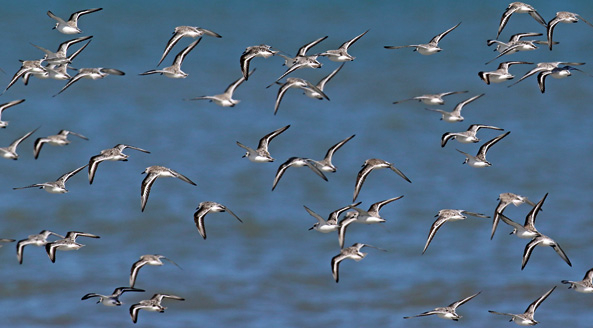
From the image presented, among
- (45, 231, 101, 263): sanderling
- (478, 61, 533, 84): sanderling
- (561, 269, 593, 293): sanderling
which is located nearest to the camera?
(561, 269, 593, 293): sanderling

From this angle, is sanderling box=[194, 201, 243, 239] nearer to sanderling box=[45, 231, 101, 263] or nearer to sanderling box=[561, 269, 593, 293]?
sanderling box=[45, 231, 101, 263]

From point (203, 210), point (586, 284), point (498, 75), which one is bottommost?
point (586, 284)

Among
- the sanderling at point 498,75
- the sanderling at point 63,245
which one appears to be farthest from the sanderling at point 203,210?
the sanderling at point 498,75

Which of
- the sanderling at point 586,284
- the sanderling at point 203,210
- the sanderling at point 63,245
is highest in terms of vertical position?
the sanderling at point 203,210

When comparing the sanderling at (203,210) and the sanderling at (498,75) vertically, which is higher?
the sanderling at (498,75)

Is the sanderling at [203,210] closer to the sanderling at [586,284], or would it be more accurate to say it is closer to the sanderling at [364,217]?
the sanderling at [364,217]

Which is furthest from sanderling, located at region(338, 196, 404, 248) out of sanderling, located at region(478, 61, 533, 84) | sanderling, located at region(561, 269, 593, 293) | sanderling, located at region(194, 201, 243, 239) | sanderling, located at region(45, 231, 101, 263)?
sanderling, located at region(45, 231, 101, 263)

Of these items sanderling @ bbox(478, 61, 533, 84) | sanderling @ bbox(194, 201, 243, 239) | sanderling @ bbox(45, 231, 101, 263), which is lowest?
sanderling @ bbox(45, 231, 101, 263)

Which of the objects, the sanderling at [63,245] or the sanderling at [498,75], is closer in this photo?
the sanderling at [63,245]

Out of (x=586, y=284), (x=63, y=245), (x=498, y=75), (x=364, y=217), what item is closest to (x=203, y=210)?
(x=63, y=245)

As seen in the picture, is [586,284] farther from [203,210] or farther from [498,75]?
[203,210]

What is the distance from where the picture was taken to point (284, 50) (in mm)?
32688

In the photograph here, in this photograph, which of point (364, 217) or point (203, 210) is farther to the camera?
point (203, 210)

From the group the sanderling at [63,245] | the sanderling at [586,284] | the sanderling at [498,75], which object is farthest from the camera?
the sanderling at [498,75]
